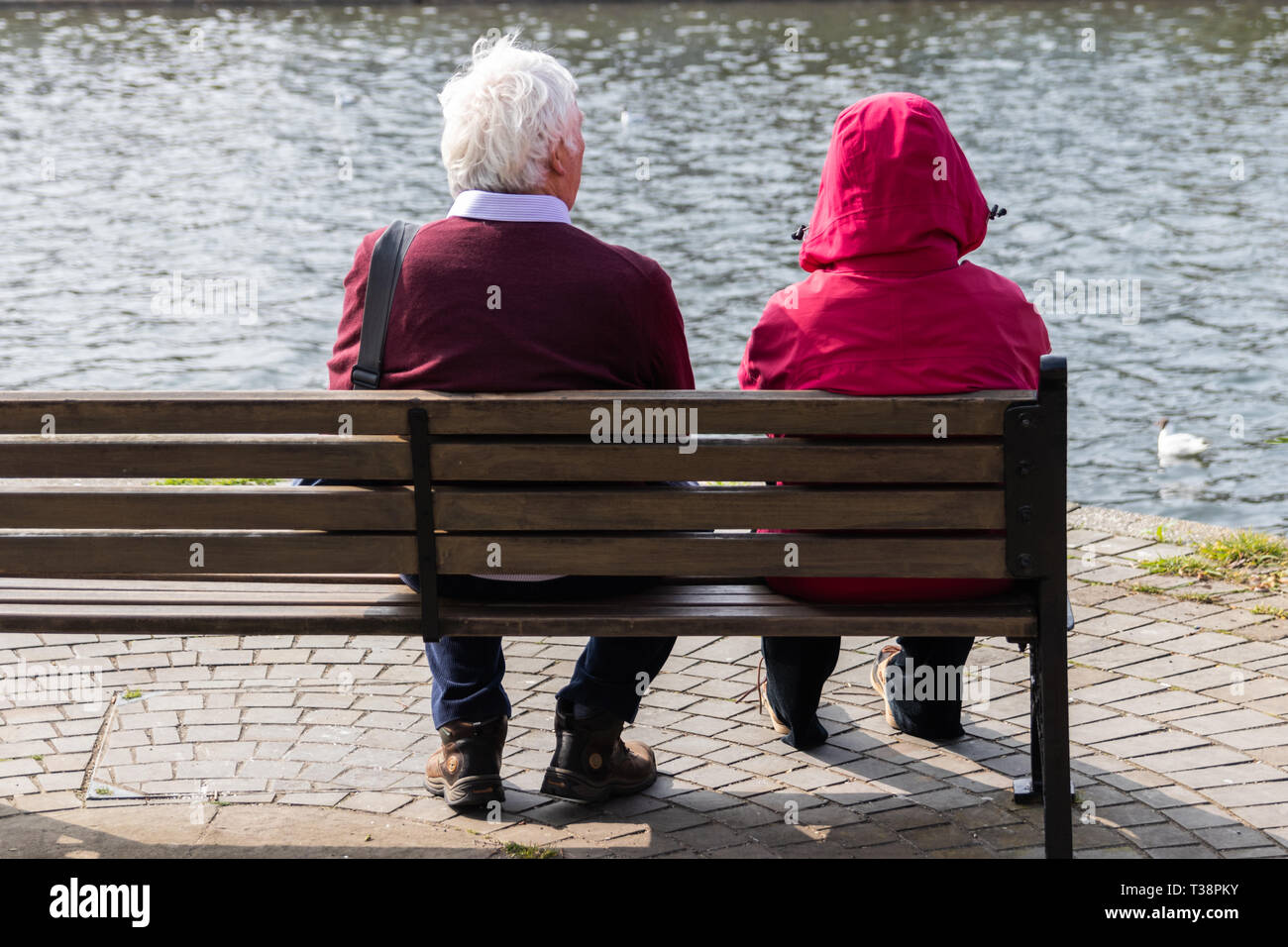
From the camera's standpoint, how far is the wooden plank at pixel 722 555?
3354 mm

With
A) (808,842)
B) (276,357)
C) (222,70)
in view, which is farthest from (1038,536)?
(222,70)

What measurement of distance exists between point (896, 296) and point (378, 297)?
1193mm

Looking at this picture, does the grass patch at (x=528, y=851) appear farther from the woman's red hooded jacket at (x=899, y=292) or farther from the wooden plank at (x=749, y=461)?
the wooden plank at (x=749, y=461)

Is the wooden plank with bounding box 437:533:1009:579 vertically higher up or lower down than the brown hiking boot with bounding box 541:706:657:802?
higher up

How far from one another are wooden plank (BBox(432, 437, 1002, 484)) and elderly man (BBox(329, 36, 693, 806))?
9.2 inches

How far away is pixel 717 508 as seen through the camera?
10.9 ft

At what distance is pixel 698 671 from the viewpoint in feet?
15.9

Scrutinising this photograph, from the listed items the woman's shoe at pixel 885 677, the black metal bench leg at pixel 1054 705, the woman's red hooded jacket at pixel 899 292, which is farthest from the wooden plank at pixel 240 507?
the woman's shoe at pixel 885 677

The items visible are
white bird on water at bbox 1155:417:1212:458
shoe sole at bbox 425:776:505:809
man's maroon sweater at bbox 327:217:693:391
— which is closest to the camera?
man's maroon sweater at bbox 327:217:693:391

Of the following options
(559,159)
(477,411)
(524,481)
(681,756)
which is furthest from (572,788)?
(559,159)

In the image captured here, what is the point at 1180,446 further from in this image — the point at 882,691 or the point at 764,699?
the point at 764,699

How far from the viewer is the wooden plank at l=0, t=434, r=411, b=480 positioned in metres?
3.31

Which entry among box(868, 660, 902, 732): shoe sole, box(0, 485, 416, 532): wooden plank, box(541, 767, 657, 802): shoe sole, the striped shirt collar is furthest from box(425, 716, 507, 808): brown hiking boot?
the striped shirt collar

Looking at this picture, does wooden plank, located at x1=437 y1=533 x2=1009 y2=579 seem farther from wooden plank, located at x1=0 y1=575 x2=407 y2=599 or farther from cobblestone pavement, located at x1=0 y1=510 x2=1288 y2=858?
cobblestone pavement, located at x1=0 y1=510 x2=1288 y2=858
